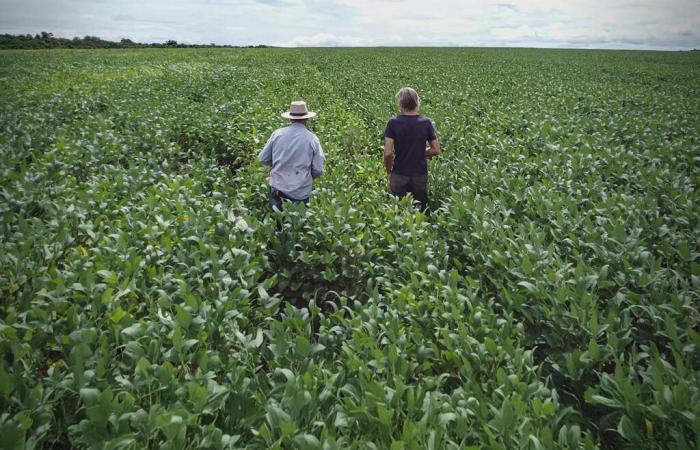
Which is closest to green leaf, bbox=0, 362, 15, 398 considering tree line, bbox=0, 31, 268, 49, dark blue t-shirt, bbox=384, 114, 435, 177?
dark blue t-shirt, bbox=384, 114, 435, 177

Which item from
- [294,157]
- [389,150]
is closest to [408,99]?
[389,150]

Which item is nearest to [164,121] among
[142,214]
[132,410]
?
[142,214]

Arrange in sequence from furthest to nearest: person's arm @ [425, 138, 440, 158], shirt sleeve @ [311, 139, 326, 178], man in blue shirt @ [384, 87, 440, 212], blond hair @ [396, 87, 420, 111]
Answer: person's arm @ [425, 138, 440, 158] → man in blue shirt @ [384, 87, 440, 212] → blond hair @ [396, 87, 420, 111] → shirt sleeve @ [311, 139, 326, 178]

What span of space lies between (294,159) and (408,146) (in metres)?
1.60

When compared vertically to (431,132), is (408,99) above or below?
above

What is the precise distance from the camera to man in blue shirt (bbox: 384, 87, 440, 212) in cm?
572

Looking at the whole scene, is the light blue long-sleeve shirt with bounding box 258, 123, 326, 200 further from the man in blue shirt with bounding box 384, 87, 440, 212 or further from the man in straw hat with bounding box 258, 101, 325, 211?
the man in blue shirt with bounding box 384, 87, 440, 212

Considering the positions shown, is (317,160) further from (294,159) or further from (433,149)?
(433,149)

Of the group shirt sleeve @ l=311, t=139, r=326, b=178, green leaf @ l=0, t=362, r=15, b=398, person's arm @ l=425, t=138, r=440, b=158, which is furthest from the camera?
person's arm @ l=425, t=138, r=440, b=158

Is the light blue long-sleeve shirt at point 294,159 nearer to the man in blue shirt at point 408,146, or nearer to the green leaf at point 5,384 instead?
the man in blue shirt at point 408,146

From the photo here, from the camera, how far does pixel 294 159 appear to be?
5129 mm

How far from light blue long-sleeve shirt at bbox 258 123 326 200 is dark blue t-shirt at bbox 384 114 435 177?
115cm

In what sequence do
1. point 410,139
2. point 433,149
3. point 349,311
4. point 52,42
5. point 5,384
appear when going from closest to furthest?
point 5,384 → point 349,311 → point 410,139 → point 433,149 → point 52,42

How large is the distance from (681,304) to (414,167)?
3524 millimetres
